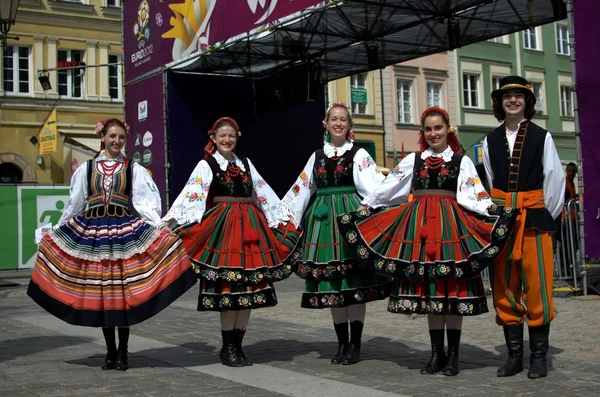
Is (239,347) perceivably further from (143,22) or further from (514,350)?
(143,22)

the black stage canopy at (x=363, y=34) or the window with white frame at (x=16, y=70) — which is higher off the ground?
the window with white frame at (x=16, y=70)

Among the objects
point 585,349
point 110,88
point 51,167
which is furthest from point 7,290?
point 110,88

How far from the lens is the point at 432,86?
35.8 meters

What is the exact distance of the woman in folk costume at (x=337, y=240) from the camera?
634 cm

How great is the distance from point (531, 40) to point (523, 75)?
5.68 ft

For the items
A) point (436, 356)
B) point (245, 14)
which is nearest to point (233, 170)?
point (436, 356)

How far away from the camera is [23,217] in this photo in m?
18.1

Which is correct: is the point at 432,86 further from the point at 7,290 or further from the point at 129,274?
the point at 129,274

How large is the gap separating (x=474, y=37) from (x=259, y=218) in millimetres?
8758

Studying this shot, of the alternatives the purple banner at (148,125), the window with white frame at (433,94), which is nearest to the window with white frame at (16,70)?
the purple banner at (148,125)

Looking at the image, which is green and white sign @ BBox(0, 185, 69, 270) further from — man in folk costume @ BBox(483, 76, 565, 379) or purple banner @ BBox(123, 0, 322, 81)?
man in folk costume @ BBox(483, 76, 565, 379)

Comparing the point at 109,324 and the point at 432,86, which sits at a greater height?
the point at 432,86

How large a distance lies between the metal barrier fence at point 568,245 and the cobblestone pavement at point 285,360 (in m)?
1.50

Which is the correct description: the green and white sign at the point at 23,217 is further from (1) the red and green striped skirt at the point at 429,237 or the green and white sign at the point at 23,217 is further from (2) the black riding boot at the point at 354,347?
(1) the red and green striped skirt at the point at 429,237
